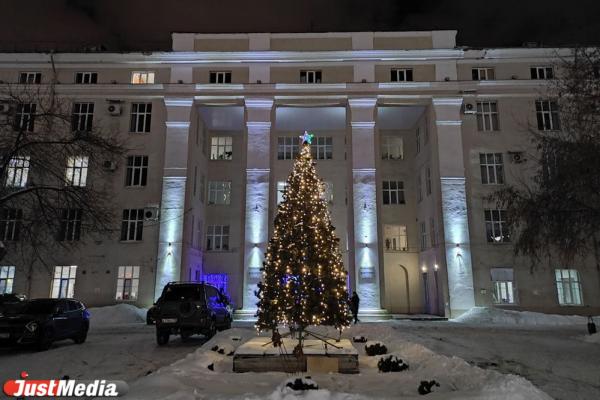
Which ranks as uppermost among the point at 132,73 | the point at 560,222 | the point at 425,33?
the point at 425,33

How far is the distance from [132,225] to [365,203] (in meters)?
16.6

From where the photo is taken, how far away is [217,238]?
3684 centimetres

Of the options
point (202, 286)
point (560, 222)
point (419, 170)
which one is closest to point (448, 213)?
point (419, 170)

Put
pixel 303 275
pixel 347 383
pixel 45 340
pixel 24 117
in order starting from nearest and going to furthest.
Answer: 1. pixel 347 383
2. pixel 303 275
3. pixel 45 340
4. pixel 24 117

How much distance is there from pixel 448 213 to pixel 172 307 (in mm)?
20956

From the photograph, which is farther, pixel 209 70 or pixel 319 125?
pixel 319 125

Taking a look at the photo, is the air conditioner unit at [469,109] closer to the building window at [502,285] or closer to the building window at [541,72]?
the building window at [541,72]

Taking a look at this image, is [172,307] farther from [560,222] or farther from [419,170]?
[419,170]

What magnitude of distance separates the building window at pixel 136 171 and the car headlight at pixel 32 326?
18.8 metres

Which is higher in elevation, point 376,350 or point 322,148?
point 322,148

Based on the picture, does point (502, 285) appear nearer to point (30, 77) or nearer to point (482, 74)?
point (482, 74)

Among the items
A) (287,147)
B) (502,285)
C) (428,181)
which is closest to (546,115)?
(428,181)

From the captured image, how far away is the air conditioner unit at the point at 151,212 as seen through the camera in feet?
102

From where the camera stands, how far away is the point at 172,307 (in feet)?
52.2
